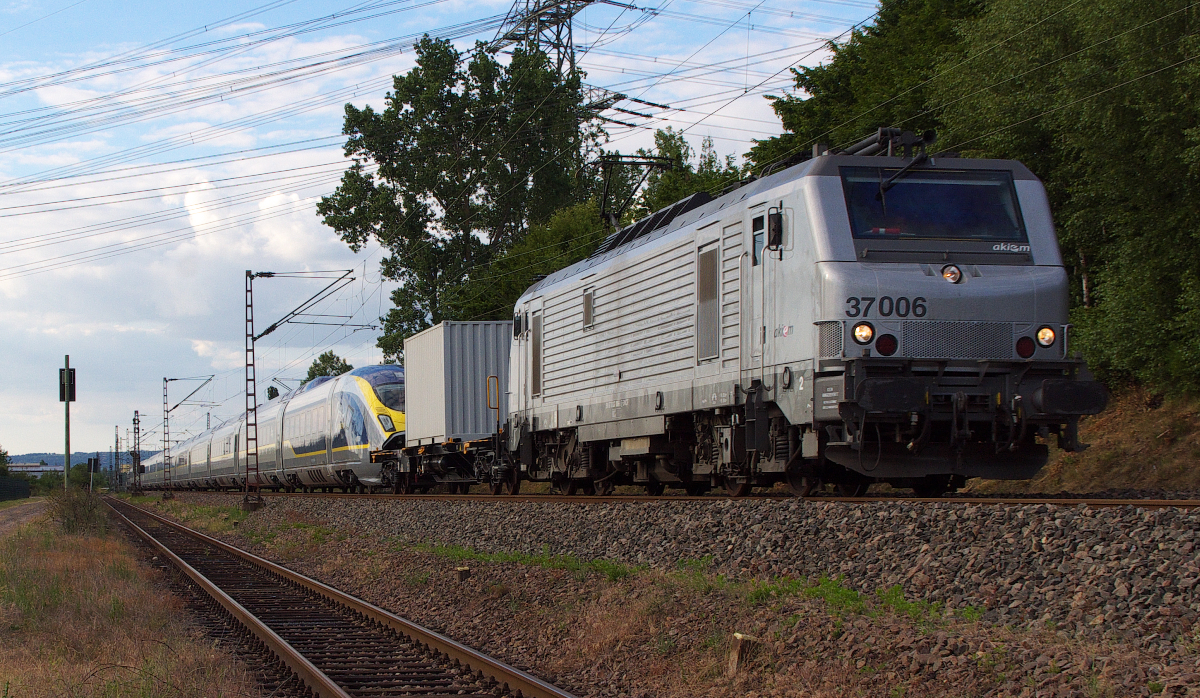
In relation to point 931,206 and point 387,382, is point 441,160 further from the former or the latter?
point 931,206

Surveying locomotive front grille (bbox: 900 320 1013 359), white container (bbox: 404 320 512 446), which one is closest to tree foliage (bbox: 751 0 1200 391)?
locomotive front grille (bbox: 900 320 1013 359)

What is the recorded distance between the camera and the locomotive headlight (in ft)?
35.7

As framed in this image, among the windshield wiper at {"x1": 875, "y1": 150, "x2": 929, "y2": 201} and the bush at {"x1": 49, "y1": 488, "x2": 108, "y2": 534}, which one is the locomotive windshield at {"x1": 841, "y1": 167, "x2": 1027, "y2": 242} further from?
the bush at {"x1": 49, "y1": 488, "x2": 108, "y2": 534}

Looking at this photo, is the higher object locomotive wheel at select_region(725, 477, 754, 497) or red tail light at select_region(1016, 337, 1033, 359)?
red tail light at select_region(1016, 337, 1033, 359)

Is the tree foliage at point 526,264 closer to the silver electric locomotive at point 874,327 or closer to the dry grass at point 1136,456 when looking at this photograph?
the dry grass at point 1136,456

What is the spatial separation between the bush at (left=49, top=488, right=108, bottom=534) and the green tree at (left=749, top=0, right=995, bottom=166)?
19.6 m

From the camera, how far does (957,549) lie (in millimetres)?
8039

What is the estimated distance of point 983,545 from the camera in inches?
310

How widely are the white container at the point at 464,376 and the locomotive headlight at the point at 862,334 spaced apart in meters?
13.6

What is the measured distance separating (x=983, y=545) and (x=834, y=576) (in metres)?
1.17

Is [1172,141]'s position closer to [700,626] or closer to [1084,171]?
[1084,171]

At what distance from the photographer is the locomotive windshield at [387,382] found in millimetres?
30172

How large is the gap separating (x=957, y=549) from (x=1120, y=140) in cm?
1547

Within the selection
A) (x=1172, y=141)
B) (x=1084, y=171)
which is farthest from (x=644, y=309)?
(x=1084, y=171)
